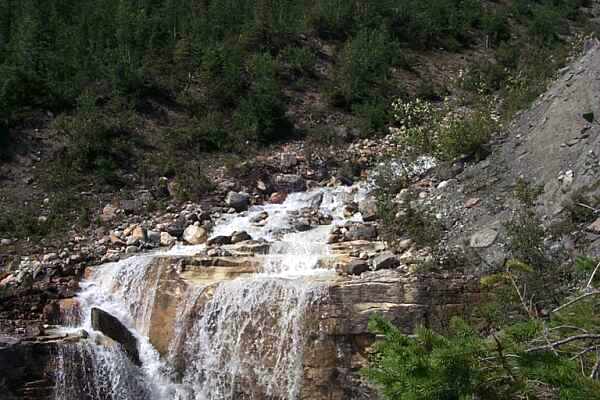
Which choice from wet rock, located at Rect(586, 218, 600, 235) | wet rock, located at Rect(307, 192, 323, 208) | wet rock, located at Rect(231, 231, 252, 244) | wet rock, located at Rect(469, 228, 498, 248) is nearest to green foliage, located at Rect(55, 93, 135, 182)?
wet rock, located at Rect(231, 231, 252, 244)

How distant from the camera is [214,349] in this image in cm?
899

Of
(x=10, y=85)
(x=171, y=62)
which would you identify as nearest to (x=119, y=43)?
(x=171, y=62)

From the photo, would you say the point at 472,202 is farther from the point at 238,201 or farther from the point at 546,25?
the point at 546,25

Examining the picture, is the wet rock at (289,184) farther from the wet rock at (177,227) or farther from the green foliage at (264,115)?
the wet rock at (177,227)

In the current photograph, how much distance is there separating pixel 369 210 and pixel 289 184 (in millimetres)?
3203

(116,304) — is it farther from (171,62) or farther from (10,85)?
(171,62)

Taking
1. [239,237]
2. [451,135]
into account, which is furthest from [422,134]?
[239,237]

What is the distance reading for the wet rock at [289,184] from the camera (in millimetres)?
14430

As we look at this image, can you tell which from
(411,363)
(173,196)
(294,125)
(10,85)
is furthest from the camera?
(294,125)

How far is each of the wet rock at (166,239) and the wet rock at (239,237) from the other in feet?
4.17

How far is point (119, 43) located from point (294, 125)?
20.1 feet

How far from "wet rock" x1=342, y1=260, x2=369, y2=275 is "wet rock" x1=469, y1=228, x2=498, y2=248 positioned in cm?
163

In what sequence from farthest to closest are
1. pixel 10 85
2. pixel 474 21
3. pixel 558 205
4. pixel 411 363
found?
1. pixel 474 21
2. pixel 10 85
3. pixel 558 205
4. pixel 411 363

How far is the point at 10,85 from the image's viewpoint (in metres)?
15.3
